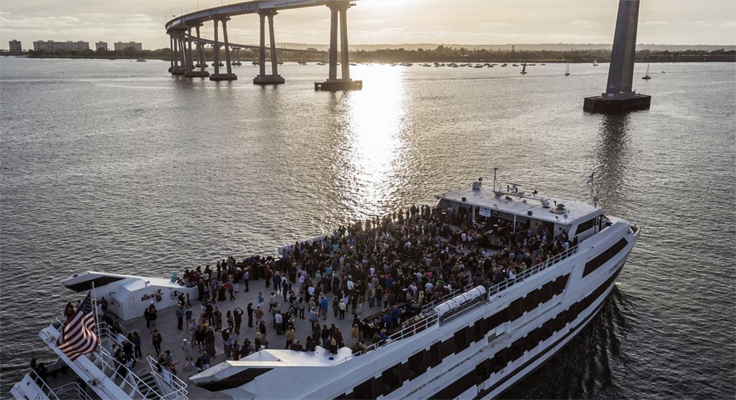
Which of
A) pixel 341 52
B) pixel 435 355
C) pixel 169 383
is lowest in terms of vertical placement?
pixel 435 355

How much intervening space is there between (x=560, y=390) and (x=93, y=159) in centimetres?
6917

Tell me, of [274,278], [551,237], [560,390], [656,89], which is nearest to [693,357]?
[560,390]

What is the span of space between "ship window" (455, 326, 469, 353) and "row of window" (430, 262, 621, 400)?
1262 mm

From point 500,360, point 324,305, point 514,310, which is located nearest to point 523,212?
point 514,310

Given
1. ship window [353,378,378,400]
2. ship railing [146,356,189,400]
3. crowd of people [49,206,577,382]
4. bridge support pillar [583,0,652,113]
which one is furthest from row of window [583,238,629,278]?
bridge support pillar [583,0,652,113]

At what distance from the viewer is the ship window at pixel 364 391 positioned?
55.1 ft

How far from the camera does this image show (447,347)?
64.2ft

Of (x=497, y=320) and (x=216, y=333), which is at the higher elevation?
(x=216, y=333)

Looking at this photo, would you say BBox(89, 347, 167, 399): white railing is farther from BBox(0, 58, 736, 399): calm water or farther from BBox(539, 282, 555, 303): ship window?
BBox(539, 282, 555, 303): ship window

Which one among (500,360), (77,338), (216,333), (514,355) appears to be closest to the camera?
(77,338)

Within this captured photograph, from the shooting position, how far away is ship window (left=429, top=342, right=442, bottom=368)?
1898 centimetres

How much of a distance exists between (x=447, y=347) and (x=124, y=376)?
1106cm

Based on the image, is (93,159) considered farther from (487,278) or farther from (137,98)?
(137,98)

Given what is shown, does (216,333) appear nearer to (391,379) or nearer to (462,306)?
(391,379)
